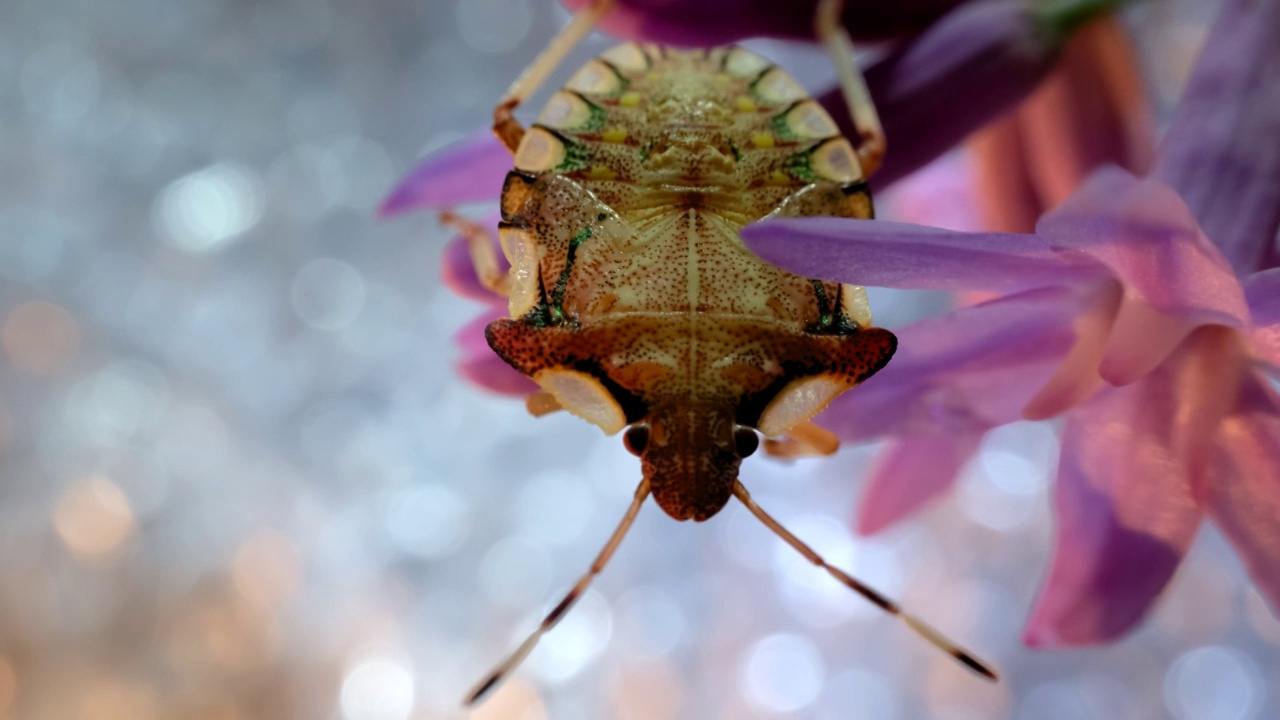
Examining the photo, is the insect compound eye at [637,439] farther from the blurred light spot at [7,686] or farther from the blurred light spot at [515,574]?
the blurred light spot at [7,686]

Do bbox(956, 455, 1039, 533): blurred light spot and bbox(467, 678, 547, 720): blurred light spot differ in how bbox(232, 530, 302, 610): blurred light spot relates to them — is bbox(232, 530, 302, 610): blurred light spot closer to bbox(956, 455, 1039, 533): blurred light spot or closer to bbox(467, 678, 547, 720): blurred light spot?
bbox(467, 678, 547, 720): blurred light spot

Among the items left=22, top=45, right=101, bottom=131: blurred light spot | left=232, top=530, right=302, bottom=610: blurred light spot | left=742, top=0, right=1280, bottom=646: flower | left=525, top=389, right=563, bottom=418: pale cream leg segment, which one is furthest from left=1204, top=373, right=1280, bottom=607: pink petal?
left=22, top=45, right=101, bottom=131: blurred light spot

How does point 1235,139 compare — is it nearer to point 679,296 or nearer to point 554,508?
point 679,296

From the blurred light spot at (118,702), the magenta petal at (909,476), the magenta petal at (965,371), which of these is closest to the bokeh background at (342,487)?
the blurred light spot at (118,702)

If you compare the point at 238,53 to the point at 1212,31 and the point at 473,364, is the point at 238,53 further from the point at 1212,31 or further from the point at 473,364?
the point at 1212,31

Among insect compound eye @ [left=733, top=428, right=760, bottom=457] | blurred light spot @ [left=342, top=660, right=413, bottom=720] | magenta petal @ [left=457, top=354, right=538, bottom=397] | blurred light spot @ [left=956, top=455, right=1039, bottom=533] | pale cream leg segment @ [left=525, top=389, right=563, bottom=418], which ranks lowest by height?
blurred light spot @ [left=956, top=455, right=1039, bottom=533]
